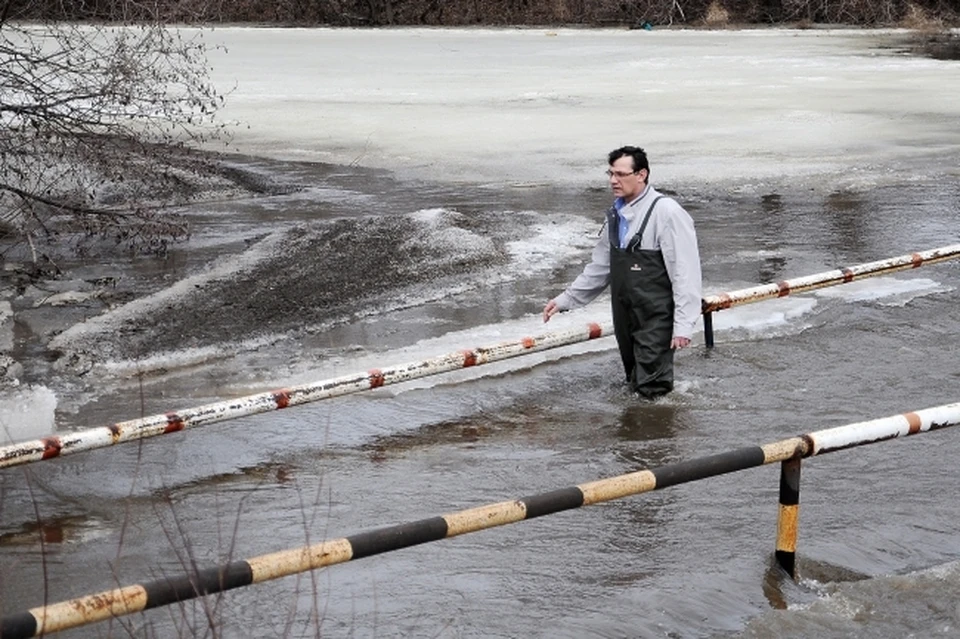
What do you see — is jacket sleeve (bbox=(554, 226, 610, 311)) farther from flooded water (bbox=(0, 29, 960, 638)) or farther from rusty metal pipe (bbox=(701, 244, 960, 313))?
rusty metal pipe (bbox=(701, 244, 960, 313))

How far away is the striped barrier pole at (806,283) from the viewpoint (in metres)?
8.16

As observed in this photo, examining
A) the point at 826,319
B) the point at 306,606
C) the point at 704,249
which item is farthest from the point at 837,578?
the point at 704,249

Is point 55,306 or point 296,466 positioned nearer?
point 296,466

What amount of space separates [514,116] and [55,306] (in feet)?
Answer: 33.2

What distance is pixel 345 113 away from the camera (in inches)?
794

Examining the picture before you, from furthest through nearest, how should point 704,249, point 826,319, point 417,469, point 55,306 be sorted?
point 704,249, point 55,306, point 826,319, point 417,469

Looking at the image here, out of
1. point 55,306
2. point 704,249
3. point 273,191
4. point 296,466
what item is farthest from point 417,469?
point 273,191

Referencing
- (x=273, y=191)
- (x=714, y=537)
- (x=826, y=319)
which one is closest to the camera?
(x=714, y=537)

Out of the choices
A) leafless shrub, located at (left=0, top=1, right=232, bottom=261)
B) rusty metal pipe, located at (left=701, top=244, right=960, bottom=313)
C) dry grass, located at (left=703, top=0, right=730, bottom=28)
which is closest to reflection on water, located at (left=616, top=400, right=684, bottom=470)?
rusty metal pipe, located at (left=701, top=244, right=960, bottom=313)

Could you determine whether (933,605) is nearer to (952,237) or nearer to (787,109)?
(952,237)

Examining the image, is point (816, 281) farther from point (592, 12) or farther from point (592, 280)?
point (592, 12)

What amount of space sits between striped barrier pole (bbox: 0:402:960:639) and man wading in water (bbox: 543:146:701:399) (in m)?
2.17

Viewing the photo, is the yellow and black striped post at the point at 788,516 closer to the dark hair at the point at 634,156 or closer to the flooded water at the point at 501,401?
the flooded water at the point at 501,401

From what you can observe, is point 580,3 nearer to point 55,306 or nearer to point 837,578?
point 55,306
